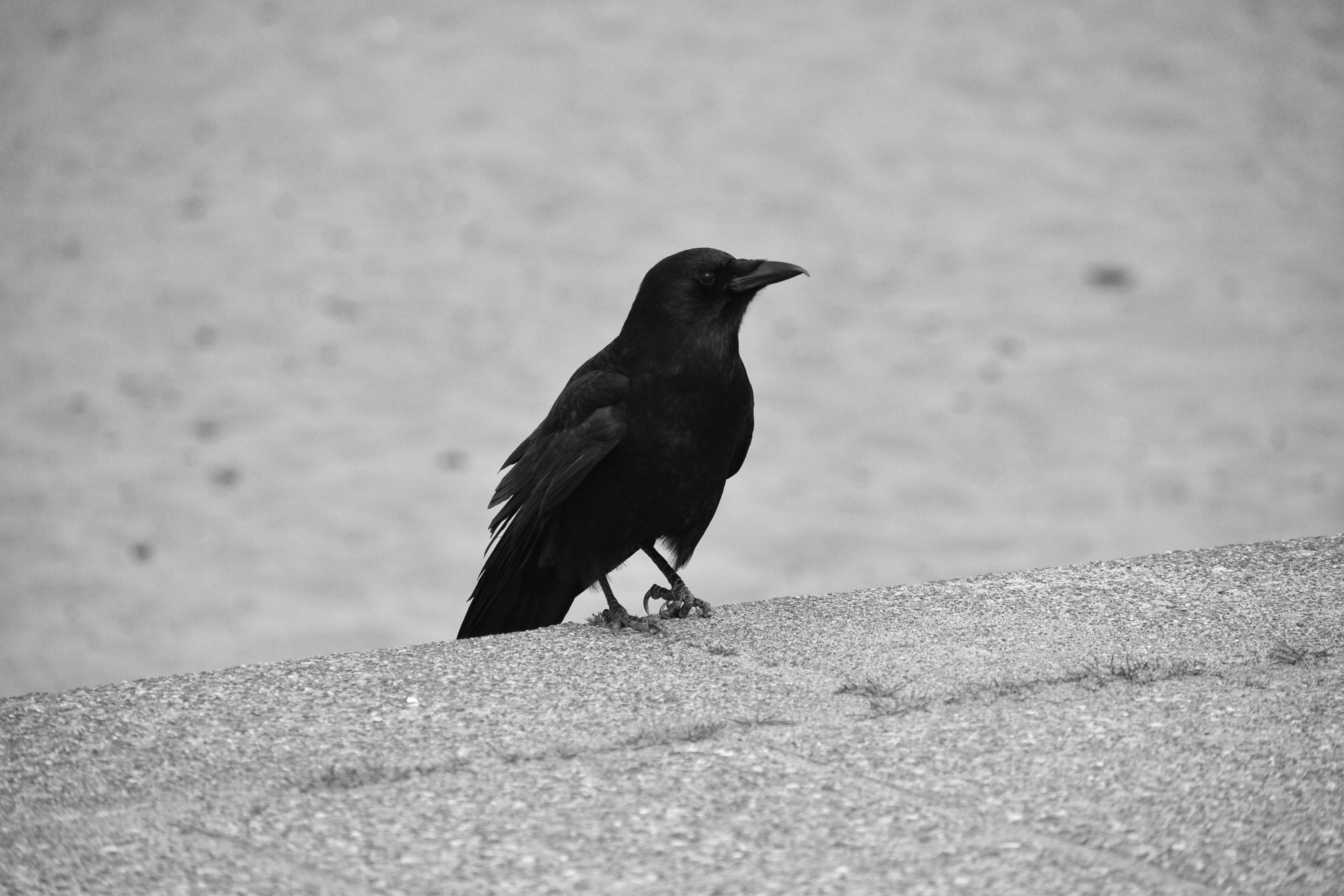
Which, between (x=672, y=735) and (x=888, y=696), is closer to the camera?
(x=672, y=735)

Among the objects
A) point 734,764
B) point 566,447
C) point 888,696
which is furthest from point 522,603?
point 734,764

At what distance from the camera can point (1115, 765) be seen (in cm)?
237

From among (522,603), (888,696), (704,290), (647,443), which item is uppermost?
(704,290)

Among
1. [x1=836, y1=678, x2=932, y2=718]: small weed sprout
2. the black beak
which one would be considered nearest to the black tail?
the black beak

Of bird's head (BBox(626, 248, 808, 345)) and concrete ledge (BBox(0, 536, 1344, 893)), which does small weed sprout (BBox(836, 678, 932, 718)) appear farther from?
bird's head (BBox(626, 248, 808, 345))

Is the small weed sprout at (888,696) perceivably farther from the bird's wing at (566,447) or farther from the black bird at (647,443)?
the bird's wing at (566,447)

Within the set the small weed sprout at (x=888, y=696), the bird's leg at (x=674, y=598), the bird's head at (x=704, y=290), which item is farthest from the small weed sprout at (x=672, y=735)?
the bird's head at (x=704, y=290)

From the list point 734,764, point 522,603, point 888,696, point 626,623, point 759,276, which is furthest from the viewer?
point 522,603

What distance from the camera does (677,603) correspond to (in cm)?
366

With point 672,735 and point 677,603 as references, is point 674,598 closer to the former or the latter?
point 677,603

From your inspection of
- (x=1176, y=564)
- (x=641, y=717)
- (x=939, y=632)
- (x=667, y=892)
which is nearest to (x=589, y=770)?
(x=641, y=717)

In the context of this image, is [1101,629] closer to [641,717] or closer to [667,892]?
[641,717]

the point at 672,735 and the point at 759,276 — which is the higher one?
the point at 759,276

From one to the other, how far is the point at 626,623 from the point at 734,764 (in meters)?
1.05
